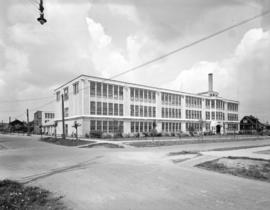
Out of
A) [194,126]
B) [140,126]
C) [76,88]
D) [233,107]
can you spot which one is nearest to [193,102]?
[194,126]

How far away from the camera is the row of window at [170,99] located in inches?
2050

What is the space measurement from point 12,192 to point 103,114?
112ft

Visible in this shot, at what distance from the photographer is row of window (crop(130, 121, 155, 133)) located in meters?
44.4

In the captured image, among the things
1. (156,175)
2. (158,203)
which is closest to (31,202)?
(158,203)

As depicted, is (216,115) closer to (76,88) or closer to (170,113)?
(170,113)

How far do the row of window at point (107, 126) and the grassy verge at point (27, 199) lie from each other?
106 feet

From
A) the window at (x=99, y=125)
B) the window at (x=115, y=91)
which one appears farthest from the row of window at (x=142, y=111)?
the window at (x=99, y=125)

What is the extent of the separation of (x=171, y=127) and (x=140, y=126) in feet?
34.0

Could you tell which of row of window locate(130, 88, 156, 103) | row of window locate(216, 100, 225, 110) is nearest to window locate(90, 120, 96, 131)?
row of window locate(130, 88, 156, 103)

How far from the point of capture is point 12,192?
5.89 meters

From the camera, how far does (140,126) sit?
4578 centimetres

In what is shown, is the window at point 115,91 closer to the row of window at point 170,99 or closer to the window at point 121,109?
the window at point 121,109

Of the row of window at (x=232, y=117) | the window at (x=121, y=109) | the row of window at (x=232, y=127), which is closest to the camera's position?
the window at (x=121, y=109)

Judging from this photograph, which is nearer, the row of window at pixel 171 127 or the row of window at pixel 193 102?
the row of window at pixel 171 127
